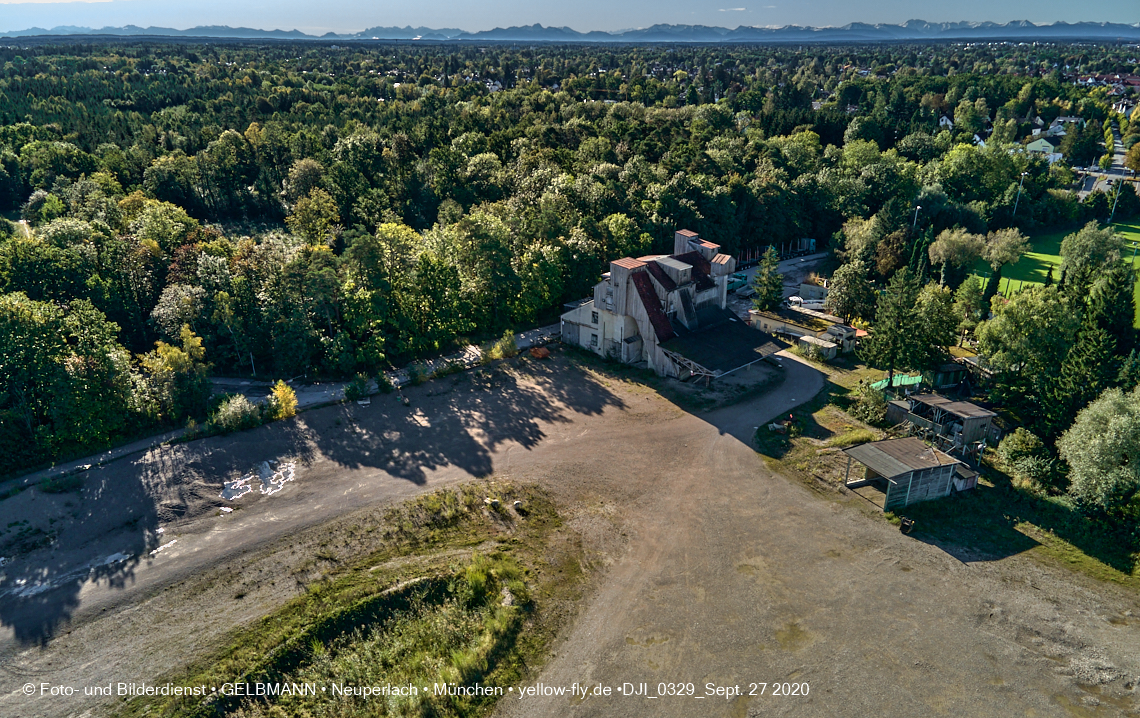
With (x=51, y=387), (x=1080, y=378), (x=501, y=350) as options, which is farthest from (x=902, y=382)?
(x=51, y=387)

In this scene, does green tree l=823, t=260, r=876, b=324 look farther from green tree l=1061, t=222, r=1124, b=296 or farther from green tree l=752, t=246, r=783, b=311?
green tree l=1061, t=222, r=1124, b=296

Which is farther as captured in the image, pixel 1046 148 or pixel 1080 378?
pixel 1046 148

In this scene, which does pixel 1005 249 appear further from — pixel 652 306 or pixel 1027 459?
Answer: pixel 652 306

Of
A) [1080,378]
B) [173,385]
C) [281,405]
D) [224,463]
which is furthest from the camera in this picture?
[281,405]

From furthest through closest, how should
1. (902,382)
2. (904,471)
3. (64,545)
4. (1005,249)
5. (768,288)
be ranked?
(1005,249), (768,288), (902,382), (904,471), (64,545)

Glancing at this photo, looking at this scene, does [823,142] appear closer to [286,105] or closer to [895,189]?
[895,189]

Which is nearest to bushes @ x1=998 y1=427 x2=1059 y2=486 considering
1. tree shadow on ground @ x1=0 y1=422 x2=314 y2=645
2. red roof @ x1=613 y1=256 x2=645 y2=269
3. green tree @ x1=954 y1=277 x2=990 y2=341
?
green tree @ x1=954 y1=277 x2=990 y2=341
